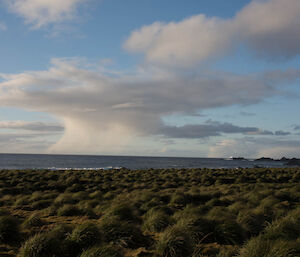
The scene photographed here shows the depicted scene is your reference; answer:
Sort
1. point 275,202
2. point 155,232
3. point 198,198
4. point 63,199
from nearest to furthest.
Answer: point 155,232 → point 275,202 → point 63,199 → point 198,198

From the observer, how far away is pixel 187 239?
6.51 metres

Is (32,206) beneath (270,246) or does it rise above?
beneath

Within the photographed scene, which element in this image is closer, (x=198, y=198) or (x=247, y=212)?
(x=247, y=212)

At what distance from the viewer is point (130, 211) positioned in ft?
31.6

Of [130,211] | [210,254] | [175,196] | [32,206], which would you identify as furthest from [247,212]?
[32,206]

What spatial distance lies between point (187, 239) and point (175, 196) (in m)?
7.82

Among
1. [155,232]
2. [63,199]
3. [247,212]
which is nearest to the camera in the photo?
[155,232]

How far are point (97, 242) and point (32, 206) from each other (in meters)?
8.01

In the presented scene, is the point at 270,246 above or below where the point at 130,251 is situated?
above

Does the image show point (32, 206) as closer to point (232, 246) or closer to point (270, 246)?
point (232, 246)

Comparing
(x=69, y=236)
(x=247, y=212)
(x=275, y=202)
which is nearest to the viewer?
(x=69, y=236)

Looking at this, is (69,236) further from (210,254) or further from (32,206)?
(32,206)

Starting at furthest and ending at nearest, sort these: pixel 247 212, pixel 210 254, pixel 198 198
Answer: pixel 198 198
pixel 247 212
pixel 210 254

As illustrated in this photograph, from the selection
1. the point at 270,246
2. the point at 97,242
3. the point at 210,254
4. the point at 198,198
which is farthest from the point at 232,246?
the point at 198,198
